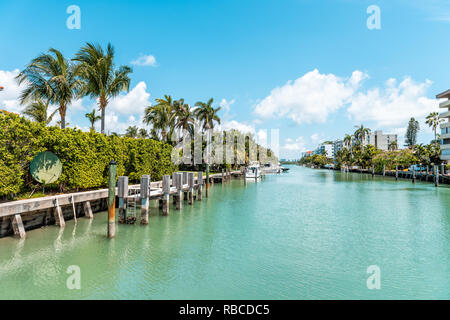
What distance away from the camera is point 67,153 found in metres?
17.8

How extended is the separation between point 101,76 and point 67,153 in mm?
12499

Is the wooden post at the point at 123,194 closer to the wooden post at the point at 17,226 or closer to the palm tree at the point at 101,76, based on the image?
the wooden post at the point at 17,226

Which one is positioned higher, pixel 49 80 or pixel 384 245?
pixel 49 80

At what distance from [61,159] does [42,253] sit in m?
7.17

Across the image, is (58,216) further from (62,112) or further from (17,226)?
(62,112)

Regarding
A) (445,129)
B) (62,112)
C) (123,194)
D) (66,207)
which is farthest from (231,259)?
(445,129)

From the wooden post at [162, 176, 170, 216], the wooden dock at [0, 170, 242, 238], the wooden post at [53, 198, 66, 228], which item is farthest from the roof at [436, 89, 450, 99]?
the wooden post at [53, 198, 66, 228]

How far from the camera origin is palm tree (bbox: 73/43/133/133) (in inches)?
1056

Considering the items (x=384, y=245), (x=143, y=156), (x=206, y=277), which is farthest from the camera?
(x=143, y=156)

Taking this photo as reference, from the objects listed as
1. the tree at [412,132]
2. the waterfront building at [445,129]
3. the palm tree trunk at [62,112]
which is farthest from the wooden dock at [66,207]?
the tree at [412,132]
